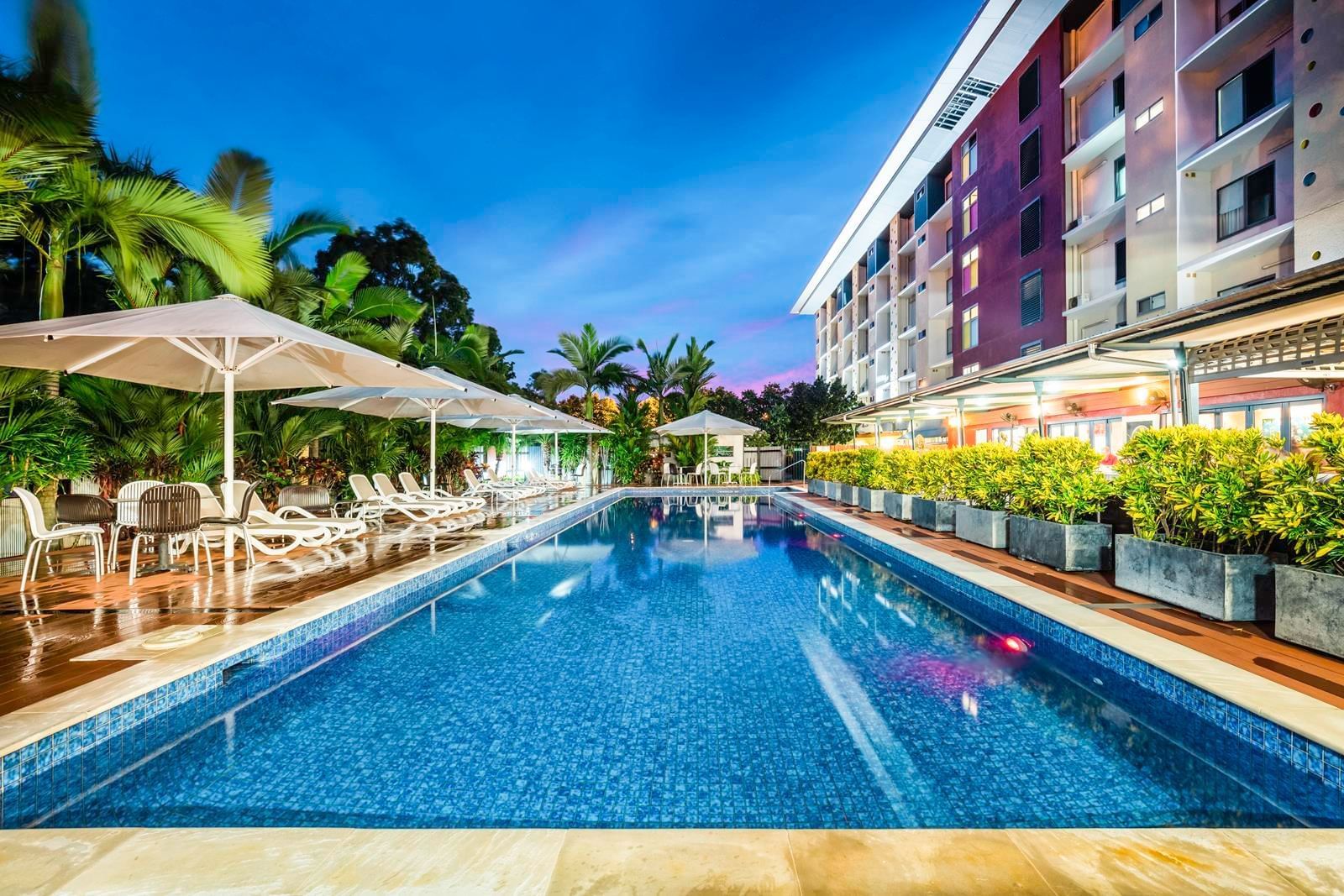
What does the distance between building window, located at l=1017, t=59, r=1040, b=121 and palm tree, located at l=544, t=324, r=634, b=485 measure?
613 inches

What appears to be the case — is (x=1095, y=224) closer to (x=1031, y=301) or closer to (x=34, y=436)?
(x=1031, y=301)

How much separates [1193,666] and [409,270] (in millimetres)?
30883

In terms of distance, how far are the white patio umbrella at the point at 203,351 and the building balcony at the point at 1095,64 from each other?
19.9 metres

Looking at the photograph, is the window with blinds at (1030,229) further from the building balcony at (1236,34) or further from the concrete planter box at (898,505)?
the concrete planter box at (898,505)

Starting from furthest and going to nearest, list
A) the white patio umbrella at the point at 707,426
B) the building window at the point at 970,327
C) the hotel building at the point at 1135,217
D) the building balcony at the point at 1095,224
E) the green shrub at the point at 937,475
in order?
the building window at the point at 970,327 → the white patio umbrella at the point at 707,426 → the building balcony at the point at 1095,224 → the green shrub at the point at 937,475 → the hotel building at the point at 1135,217

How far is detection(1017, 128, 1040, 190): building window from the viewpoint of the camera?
19562 mm

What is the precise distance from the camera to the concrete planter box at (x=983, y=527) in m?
7.78

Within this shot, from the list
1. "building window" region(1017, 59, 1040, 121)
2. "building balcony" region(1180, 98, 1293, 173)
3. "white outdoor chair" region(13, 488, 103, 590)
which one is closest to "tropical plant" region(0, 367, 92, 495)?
"white outdoor chair" region(13, 488, 103, 590)

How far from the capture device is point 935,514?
32.1 ft

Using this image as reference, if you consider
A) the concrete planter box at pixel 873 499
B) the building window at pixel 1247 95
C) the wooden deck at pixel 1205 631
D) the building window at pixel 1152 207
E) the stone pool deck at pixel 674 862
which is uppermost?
the building window at pixel 1247 95

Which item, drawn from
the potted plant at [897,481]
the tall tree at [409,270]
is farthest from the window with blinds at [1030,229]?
the tall tree at [409,270]

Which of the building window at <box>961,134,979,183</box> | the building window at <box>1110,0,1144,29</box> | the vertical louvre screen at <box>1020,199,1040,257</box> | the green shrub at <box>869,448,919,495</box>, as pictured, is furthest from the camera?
the building window at <box>961,134,979,183</box>

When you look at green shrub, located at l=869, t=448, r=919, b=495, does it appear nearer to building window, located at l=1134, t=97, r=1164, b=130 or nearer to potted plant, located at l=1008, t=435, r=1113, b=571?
potted plant, located at l=1008, t=435, r=1113, b=571

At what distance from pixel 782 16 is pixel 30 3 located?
35326 mm
